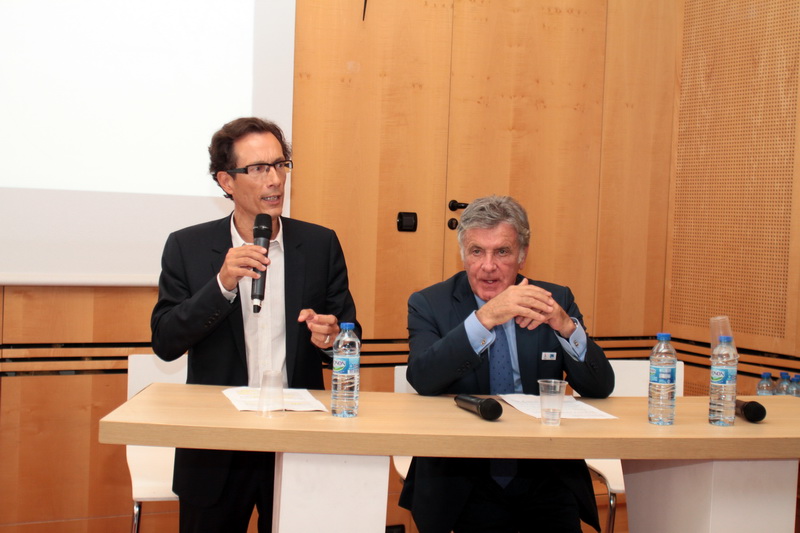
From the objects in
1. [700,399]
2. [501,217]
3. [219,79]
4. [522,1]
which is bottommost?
[700,399]

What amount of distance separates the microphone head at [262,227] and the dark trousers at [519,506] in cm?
104

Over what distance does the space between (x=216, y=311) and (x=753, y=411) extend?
166 cm

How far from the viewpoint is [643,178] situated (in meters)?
5.28

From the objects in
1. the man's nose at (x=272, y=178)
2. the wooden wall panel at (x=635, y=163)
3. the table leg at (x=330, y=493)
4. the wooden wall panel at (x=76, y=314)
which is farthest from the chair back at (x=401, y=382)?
the wooden wall panel at (x=635, y=163)

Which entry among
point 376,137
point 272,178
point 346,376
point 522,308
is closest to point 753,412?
point 522,308

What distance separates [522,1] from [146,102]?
2314mm

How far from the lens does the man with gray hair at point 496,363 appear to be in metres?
2.56

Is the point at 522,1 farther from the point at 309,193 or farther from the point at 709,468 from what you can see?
the point at 709,468

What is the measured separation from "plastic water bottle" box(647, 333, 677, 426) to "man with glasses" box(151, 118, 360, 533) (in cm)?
99

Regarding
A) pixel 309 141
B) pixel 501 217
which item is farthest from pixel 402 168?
pixel 501 217

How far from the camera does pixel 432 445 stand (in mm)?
2121

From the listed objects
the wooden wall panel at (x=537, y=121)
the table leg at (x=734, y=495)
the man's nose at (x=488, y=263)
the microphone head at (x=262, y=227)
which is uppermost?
the wooden wall panel at (x=537, y=121)

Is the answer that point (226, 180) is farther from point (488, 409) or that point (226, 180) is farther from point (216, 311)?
point (488, 409)

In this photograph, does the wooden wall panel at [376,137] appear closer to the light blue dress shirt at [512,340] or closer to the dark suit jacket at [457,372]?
the dark suit jacket at [457,372]
